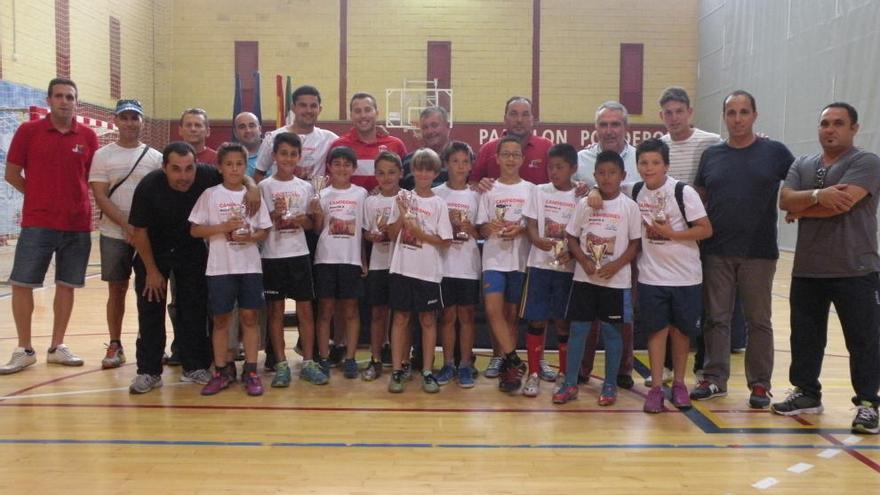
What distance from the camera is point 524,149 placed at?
521cm

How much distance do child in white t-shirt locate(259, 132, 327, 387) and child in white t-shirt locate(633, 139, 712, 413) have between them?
2067 mm

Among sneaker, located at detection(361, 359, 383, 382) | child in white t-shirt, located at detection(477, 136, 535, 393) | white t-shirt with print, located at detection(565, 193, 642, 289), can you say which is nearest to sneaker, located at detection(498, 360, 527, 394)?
child in white t-shirt, located at detection(477, 136, 535, 393)

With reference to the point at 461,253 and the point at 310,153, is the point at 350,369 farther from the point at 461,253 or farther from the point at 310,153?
the point at 310,153

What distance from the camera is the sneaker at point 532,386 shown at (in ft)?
15.2

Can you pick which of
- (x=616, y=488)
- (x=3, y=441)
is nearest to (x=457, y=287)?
(x=616, y=488)

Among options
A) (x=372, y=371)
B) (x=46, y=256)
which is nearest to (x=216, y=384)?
(x=372, y=371)

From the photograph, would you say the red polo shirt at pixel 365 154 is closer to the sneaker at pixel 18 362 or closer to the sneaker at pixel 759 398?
the sneaker at pixel 18 362

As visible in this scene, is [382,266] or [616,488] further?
[382,266]

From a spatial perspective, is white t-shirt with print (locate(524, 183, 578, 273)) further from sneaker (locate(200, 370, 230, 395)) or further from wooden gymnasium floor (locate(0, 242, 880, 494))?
sneaker (locate(200, 370, 230, 395))

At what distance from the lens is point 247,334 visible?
15.5 feet

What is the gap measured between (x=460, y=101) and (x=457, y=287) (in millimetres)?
14693

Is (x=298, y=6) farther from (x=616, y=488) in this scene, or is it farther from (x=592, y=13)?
(x=616, y=488)

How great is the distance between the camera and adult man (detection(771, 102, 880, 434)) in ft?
12.7

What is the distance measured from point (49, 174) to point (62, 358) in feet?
4.29
